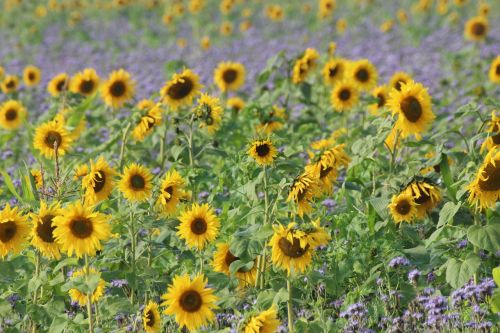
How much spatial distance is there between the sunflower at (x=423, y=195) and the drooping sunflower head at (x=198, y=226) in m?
1.01

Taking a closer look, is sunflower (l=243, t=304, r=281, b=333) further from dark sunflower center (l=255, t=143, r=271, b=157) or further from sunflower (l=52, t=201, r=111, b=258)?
dark sunflower center (l=255, t=143, r=271, b=157)

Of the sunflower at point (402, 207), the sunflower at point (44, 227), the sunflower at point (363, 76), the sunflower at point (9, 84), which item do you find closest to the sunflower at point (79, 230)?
the sunflower at point (44, 227)

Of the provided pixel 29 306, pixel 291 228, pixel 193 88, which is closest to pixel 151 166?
pixel 193 88

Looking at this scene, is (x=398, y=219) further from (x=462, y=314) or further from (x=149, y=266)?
(x=149, y=266)

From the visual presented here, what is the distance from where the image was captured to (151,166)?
6469 mm

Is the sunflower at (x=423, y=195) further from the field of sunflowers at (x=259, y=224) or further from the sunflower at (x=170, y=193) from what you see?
the sunflower at (x=170, y=193)

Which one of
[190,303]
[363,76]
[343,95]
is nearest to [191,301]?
[190,303]

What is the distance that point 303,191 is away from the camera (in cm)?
419

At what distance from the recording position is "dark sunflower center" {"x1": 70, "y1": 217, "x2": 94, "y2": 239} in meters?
3.79

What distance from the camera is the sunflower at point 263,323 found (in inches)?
137

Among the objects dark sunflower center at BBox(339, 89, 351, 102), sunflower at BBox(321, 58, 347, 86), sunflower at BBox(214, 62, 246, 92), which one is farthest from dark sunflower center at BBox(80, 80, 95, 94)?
dark sunflower center at BBox(339, 89, 351, 102)

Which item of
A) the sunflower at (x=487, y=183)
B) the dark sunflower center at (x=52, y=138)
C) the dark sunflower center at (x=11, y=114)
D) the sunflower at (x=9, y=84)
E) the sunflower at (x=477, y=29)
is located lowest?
the sunflower at (x=487, y=183)

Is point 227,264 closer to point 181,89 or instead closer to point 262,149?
point 262,149

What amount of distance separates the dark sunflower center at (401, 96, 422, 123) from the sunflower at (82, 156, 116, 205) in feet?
5.23
